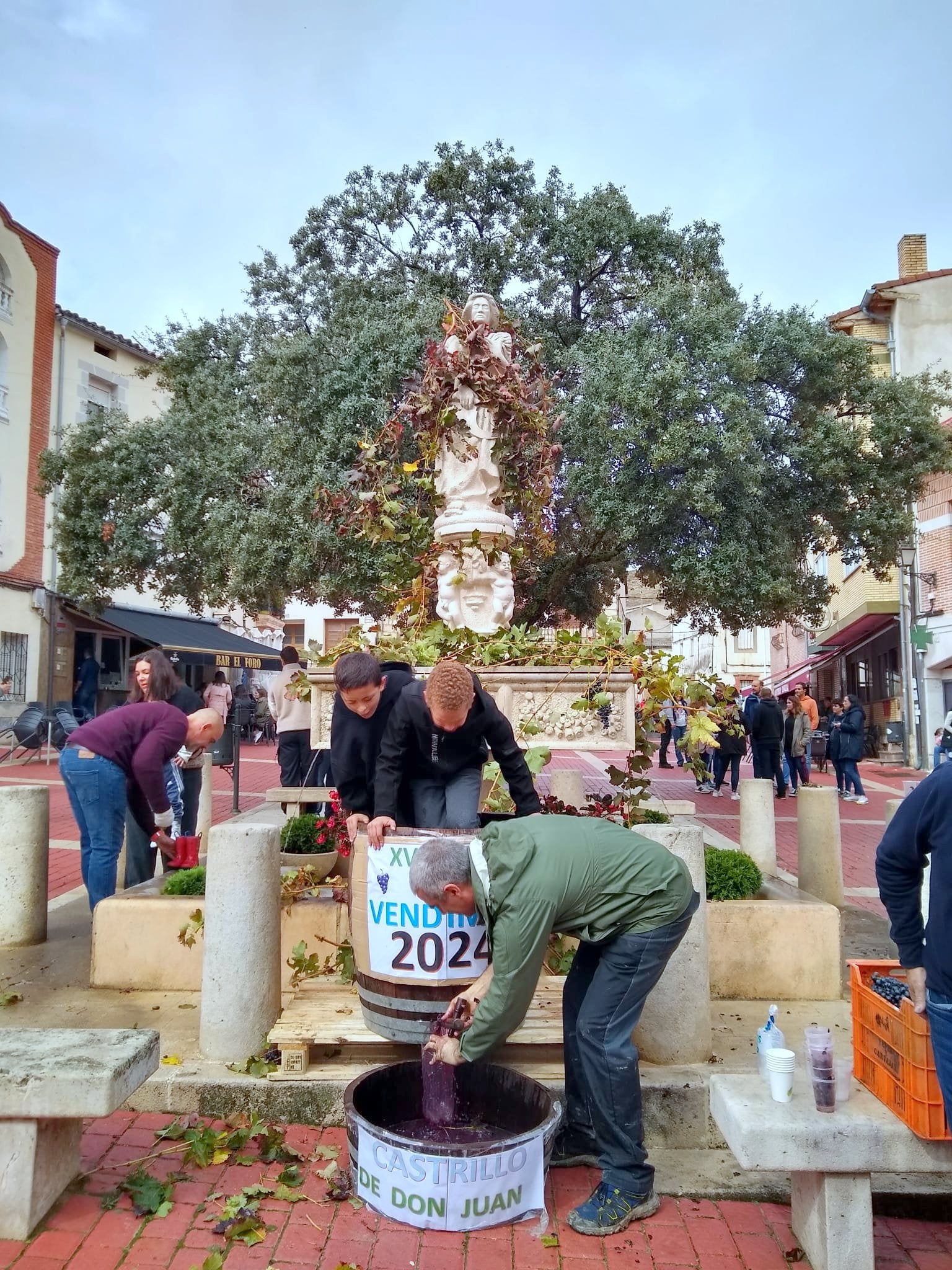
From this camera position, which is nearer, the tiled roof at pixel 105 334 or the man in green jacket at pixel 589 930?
the man in green jacket at pixel 589 930

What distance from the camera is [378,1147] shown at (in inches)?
110

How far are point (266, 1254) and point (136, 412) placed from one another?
87.0 feet

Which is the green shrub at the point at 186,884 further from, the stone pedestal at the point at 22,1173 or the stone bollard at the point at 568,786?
the stone bollard at the point at 568,786

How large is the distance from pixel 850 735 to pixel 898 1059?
482 inches

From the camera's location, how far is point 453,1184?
2.76 metres

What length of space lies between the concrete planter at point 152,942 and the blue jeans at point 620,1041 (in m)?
2.04

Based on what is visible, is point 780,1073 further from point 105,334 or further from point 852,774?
point 105,334

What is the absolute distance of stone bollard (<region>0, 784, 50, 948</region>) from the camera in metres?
5.45

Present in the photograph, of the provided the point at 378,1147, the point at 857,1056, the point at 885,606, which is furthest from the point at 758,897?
the point at 885,606

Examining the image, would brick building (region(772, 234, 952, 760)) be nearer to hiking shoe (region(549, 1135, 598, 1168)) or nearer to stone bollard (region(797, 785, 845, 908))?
stone bollard (region(797, 785, 845, 908))

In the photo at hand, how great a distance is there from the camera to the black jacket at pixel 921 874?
2.40 meters

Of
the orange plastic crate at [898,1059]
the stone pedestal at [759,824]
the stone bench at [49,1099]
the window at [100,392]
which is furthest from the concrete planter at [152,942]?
the window at [100,392]

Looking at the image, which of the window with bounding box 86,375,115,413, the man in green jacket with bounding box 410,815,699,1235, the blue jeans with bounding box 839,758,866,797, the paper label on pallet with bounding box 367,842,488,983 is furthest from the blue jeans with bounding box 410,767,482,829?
the window with bounding box 86,375,115,413

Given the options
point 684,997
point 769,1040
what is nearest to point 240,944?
point 684,997
